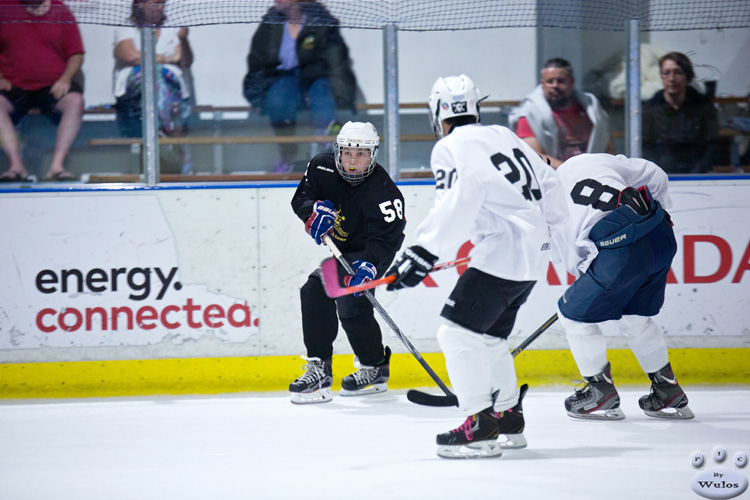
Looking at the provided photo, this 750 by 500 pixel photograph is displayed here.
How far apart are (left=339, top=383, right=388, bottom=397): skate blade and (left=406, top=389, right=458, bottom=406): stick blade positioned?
0.72 meters

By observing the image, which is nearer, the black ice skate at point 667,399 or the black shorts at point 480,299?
the black shorts at point 480,299

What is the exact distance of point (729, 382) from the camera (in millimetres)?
3785

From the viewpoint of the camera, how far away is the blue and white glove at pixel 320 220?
3.43 meters

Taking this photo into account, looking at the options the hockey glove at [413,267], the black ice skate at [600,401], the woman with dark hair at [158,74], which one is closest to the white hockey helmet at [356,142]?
the woman with dark hair at [158,74]

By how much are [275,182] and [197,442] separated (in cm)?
137

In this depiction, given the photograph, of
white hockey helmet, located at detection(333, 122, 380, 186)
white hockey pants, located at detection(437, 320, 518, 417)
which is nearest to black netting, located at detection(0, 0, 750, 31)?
white hockey helmet, located at detection(333, 122, 380, 186)

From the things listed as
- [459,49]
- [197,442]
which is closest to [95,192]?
[197,442]

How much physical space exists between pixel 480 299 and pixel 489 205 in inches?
10.6

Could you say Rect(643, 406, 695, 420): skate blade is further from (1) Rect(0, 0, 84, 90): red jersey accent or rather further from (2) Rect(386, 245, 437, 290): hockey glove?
(1) Rect(0, 0, 84, 90): red jersey accent

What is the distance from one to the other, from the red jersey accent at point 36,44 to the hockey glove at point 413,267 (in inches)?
88.5

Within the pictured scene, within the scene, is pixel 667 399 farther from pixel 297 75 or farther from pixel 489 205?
pixel 297 75

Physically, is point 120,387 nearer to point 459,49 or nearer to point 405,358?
point 405,358

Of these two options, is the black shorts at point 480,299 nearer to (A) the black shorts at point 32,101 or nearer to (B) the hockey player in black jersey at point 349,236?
(B) the hockey player in black jersey at point 349,236

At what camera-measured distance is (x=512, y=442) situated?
8.68 ft
